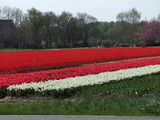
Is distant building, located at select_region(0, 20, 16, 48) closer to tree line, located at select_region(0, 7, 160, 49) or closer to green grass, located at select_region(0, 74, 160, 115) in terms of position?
tree line, located at select_region(0, 7, 160, 49)

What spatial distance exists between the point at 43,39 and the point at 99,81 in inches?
3948

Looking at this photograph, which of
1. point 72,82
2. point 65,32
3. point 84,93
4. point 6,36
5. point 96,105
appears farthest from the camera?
point 65,32

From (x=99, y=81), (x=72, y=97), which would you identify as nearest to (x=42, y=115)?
(x=72, y=97)

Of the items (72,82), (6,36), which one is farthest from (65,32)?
(72,82)

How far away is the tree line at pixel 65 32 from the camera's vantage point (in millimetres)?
107500

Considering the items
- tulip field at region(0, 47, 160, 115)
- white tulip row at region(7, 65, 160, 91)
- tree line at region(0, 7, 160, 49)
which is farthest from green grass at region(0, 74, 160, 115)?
tree line at region(0, 7, 160, 49)

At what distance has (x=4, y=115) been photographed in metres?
10.5

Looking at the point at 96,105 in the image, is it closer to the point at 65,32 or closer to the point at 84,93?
the point at 84,93

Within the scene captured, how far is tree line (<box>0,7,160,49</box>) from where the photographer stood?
10750 cm

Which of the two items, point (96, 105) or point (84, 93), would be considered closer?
point (96, 105)

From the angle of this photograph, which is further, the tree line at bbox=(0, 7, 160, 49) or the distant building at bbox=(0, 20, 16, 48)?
the tree line at bbox=(0, 7, 160, 49)

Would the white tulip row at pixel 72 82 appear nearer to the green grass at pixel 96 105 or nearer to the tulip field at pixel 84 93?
the tulip field at pixel 84 93

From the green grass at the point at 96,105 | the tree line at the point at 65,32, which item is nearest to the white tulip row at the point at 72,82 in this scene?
the green grass at the point at 96,105

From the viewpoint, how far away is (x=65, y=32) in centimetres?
12188
